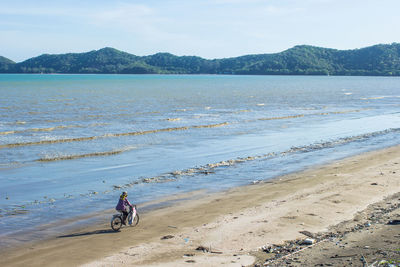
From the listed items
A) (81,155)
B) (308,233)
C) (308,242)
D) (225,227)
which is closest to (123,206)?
(225,227)

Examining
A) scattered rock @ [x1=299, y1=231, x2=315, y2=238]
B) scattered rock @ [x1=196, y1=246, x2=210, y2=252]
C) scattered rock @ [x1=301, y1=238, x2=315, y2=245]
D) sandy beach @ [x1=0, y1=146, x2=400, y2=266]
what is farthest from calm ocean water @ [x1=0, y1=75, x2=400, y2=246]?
scattered rock @ [x1=301, y1=238, x2=315, y2=245]

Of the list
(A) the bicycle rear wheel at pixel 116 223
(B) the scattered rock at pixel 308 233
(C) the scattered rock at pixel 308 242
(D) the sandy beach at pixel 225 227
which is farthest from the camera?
(A) the bicycle rear wheel at pixel 116 223

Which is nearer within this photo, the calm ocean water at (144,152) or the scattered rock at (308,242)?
the scattered rock at (308,242)

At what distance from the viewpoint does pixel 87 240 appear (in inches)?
501

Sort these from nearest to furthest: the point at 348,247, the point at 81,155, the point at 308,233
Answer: the point at 348,247 → the point at 308,233 → the point at 81,155

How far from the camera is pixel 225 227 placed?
1324 cm

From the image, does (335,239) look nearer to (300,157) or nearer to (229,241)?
(229,241)

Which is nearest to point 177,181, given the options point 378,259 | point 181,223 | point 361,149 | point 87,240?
point 181,223

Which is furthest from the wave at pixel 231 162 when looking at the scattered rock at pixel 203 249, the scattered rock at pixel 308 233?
the scattered rock at pixel 308 233

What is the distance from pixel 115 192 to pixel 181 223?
5.03m

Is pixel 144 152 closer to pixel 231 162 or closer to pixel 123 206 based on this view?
pixel 231 162

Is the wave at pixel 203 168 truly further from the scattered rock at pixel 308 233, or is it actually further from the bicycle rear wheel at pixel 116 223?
the scattered rock at pixel 308 233

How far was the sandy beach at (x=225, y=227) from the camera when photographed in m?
11.2

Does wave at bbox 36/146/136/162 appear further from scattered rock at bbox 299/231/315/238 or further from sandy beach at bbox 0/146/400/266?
scattered rock at bbox 299/231/315/238
